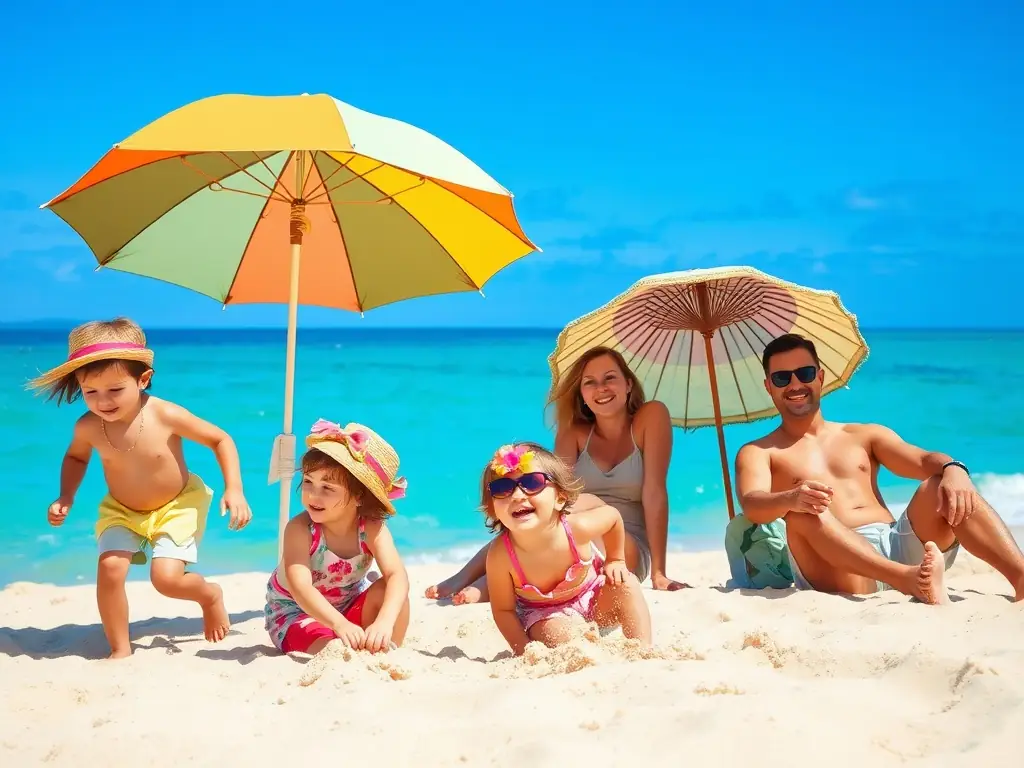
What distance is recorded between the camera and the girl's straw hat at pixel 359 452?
3541 millimetres

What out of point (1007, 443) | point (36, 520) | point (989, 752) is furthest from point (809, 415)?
point (1007, 443)

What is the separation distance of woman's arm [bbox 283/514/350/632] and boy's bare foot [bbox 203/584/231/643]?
23.6 inches

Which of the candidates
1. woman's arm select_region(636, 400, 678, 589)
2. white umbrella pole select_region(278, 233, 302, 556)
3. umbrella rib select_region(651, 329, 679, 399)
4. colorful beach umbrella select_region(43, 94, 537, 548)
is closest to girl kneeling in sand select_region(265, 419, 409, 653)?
white umbrella pole select_region(278, 233, 302, 556)

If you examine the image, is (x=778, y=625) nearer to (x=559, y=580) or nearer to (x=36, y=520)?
(x=559, y=580)

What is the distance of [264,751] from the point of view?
2.57 meters

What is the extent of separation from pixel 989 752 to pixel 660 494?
2583 millimetres

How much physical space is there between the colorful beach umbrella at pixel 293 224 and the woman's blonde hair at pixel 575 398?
65cm

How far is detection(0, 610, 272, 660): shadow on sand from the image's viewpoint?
4012 mm

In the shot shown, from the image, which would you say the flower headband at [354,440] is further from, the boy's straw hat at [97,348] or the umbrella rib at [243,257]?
the umbrella rib at [243,257]

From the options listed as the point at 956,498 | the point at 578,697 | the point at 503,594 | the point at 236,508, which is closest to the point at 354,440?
the point at 236,508

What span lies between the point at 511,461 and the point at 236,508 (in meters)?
1.11

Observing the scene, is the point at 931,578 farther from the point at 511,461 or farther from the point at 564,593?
the point at 511,461

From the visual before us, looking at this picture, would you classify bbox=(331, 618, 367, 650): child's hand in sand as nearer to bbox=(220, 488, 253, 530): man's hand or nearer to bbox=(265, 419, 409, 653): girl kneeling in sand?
bbox=(265, 419, 409, 653): girl kneeling in sand

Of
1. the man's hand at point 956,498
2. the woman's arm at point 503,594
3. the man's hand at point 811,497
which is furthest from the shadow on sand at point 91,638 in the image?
the man's hand at point 956,498
